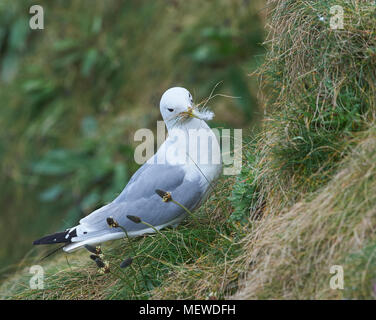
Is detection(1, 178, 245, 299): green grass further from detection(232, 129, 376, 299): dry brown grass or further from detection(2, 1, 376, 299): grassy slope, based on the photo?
detection(232, 129, 376, 299): dry brown grass

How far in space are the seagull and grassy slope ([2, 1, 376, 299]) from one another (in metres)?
0.12

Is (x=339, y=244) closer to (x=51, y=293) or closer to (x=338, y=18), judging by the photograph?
(x=338, y=18)

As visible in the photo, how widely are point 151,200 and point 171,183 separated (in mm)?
139

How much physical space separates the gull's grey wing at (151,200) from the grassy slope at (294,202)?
12cm

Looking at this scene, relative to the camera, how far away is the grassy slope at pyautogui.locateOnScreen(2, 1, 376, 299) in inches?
76.7

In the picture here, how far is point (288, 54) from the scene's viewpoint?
102 inches

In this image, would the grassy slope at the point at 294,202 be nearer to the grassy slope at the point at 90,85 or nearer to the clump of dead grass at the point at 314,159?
the clump of dead grass at the point at 314,159

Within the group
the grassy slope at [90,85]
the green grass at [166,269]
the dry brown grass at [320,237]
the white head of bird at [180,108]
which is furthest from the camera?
the grassy slope at [90,85]

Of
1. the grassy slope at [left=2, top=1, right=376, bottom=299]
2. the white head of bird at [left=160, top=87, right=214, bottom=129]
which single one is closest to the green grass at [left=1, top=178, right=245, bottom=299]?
the grassy slope at [left=2, top=1, right=376, bottom=299]

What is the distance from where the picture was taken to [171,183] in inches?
106

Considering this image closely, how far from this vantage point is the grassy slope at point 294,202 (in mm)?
1949

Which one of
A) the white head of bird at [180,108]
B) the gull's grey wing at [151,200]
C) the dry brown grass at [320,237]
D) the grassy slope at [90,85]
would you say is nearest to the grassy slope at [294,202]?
the dry brown grass at [320,237]

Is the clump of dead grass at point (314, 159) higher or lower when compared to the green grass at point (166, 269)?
higher

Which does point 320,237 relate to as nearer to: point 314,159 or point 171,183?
point 314,159
